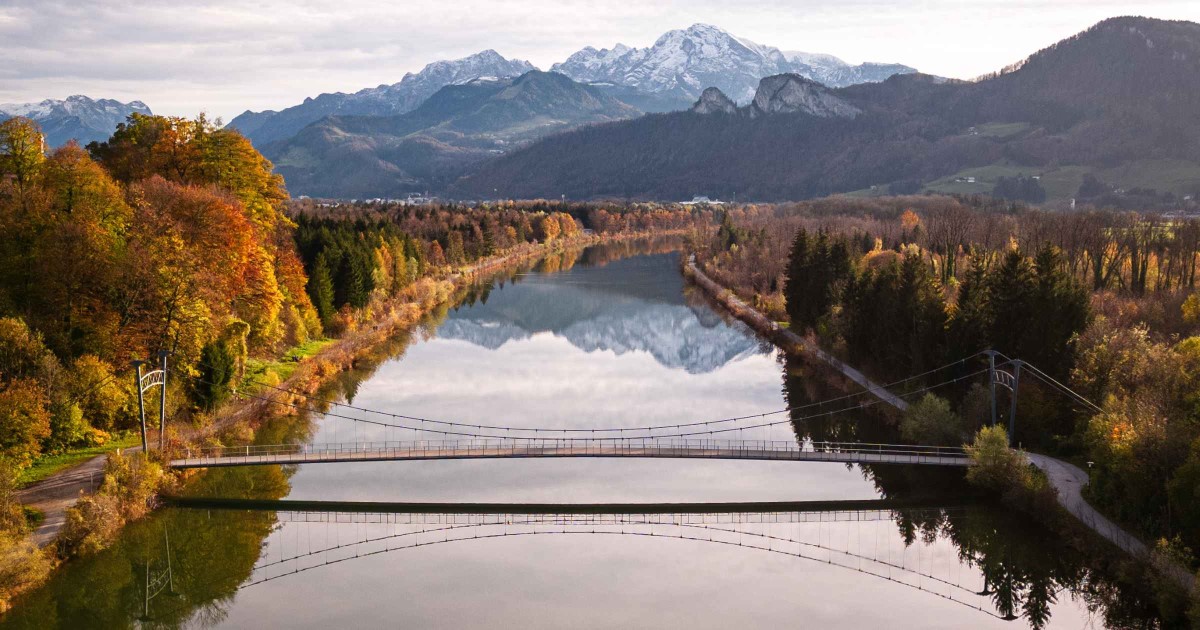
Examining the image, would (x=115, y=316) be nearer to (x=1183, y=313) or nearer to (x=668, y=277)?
(x=1183, y=313)

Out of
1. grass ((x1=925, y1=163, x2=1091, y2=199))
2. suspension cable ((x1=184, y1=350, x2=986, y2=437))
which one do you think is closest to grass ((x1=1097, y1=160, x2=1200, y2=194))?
grass ((x1=925, y1=163, x2=1091, y2=199))

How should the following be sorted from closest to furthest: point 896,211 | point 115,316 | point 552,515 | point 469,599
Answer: point 469,599
point 552,515
point 115,316
point 896,211

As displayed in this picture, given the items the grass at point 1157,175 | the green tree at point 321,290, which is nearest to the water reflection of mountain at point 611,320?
the green tree at point 321,290

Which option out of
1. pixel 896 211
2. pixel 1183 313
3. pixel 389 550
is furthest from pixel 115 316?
pixel 896 211

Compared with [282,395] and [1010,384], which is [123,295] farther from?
[1010,384]

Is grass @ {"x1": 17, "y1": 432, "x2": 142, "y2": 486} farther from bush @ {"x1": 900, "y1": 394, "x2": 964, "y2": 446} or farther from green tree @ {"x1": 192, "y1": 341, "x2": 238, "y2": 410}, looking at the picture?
bush @ {"x1": 900, "y1": 394, "x2": 964, "y2": 446}

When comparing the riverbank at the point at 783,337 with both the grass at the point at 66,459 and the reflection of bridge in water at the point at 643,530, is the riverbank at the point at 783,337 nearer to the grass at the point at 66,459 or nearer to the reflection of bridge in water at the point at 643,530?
the reflection of bridge in water at the point at 643,530
